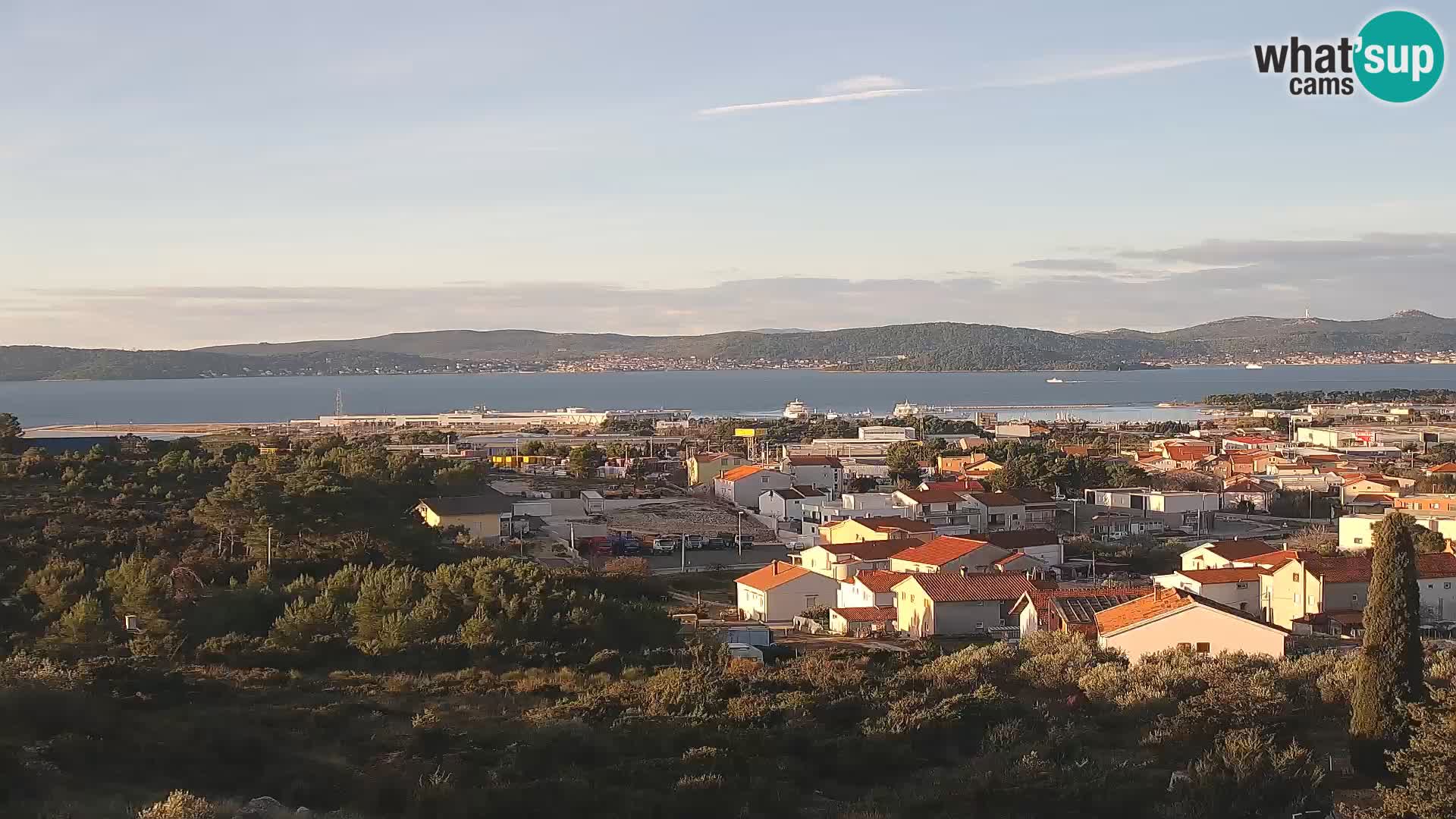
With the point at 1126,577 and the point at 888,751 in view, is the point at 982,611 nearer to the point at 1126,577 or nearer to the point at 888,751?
the point at 1126,577

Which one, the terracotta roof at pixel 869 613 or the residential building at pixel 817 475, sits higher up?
the residential building at pixel 817 475

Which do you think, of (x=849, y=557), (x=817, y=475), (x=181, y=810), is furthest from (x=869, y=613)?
(x=817, y=475)

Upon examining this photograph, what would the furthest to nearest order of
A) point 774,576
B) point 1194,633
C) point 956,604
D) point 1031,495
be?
point 1031,495
point 774,576
point 956,604
point 1194,633

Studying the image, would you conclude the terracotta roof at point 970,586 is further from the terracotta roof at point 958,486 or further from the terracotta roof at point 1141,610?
the terracotta roof at point 958,486

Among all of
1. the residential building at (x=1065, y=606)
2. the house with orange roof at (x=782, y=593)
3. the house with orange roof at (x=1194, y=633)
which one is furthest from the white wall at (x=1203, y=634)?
the house with orange roof at (x=782, y=593)

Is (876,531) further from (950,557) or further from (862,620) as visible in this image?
(862,620)

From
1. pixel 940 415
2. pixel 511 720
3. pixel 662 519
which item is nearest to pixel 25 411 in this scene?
pixel 940 415

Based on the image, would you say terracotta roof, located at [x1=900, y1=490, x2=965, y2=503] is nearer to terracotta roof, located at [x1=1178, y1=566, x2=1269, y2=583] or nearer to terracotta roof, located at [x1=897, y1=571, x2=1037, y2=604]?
terracotta roof, located at [x1=1178, y1=566, x2=1269, y2=583]
